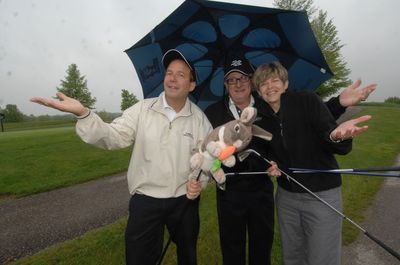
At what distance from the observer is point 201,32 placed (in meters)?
3.21

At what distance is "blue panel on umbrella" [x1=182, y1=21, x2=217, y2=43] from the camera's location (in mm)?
3102

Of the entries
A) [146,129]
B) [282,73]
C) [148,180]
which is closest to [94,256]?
[148,180]

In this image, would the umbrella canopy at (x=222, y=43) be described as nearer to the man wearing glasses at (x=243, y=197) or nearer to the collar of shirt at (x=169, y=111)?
the man wearing glasses at (x=243, y=197)

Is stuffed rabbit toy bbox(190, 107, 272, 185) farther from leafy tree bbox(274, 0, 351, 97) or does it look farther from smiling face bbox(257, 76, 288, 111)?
leafy tree bbox(274, 0, 351, 97)

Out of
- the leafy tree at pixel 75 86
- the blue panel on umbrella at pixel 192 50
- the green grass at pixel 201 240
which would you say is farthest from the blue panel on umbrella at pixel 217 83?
the leafy tree at pixel 75 86

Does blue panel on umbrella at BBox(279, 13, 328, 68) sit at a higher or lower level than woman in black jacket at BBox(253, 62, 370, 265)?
higher

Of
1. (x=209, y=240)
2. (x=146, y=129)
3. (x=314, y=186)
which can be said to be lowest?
(x=209, y=240)

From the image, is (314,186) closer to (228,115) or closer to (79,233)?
(228,115)

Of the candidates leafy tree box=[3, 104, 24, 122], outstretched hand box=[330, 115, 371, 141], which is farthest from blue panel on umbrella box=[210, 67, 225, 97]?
leafy tree box=[3, 104, 24, 122]

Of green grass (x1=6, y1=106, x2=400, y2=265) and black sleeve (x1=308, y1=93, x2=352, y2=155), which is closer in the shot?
black sleeve (x1=308, y1=93, x2=352, y2=155)

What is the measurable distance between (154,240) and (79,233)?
2.93m

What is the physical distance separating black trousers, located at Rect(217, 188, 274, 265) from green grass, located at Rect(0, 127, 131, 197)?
595 cm

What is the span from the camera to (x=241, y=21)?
10.1 feet

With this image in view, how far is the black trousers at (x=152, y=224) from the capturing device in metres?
2.72
